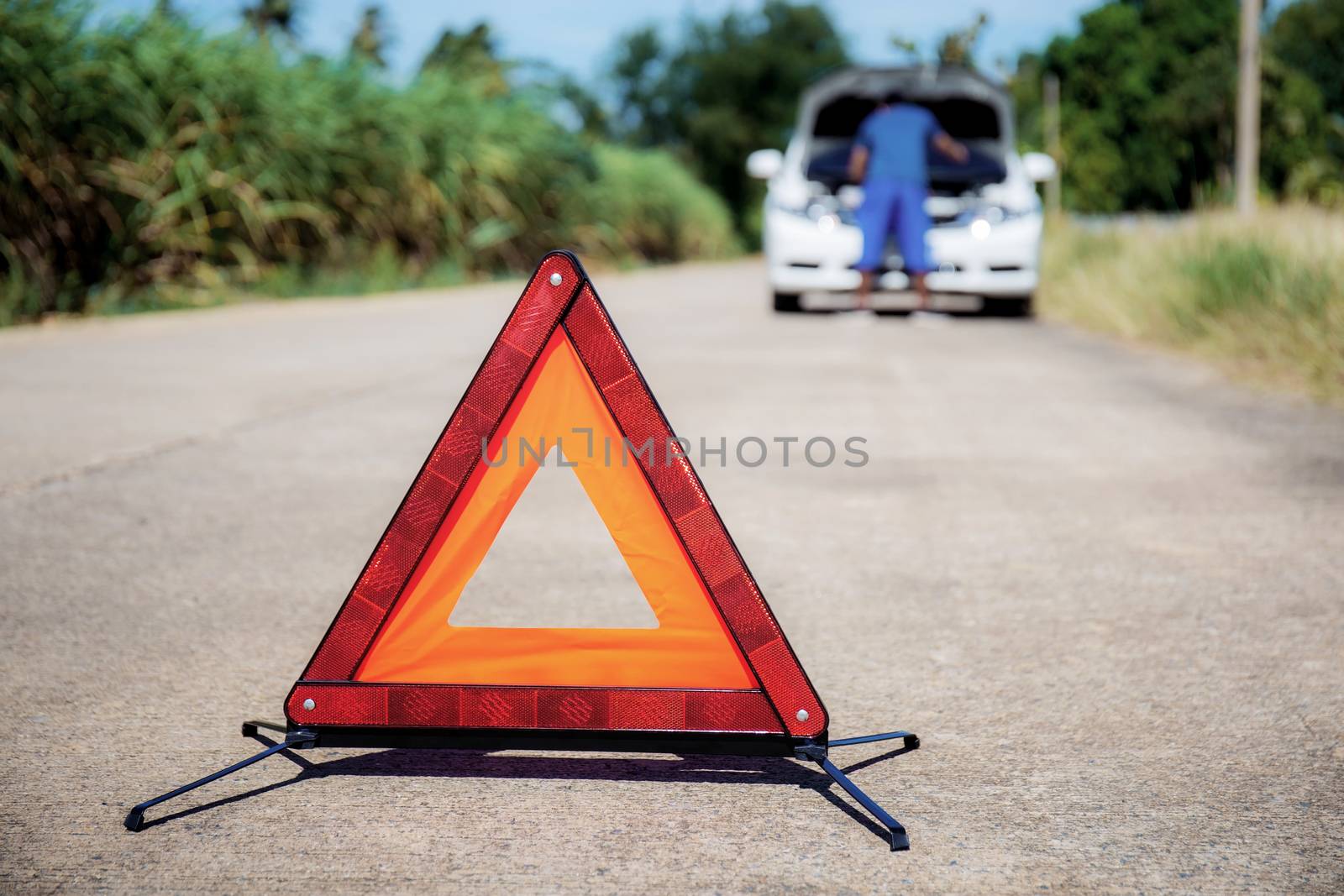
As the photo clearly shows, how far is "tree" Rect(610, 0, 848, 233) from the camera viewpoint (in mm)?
Result: 81375

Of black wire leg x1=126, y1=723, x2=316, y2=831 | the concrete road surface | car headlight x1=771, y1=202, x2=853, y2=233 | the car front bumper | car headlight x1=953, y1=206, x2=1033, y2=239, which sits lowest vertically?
the concrete road surface

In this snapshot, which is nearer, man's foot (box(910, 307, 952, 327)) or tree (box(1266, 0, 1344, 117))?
man's foot (box(910, 307, 952, 327))

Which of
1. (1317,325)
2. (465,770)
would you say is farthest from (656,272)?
(465,770)

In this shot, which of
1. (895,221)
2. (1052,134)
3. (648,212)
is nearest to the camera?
(895,221)

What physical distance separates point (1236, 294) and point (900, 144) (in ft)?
9.77

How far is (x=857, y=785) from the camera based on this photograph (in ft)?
8.42

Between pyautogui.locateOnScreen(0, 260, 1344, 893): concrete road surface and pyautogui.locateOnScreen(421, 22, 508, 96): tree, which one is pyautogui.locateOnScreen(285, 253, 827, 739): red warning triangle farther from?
pyautogui.locateOnScreen(421, 22, 508, 96): tree

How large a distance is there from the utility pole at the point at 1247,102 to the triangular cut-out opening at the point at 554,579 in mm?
12487

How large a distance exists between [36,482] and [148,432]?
126 centimetres

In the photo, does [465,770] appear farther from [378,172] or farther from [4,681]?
[378,172]

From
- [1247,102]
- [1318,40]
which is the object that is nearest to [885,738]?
[1247,102]

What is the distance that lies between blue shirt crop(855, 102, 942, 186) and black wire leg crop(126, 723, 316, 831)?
9.91 meters

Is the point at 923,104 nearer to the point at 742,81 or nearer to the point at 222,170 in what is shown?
the point at 222,170

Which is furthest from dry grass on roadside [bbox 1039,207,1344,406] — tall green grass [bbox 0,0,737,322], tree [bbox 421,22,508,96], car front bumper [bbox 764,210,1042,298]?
tree [bbox 421,22,508,96]
